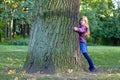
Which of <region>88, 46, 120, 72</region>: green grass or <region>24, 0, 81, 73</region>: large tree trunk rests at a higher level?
<region>24, 0, 81, 73</region>: large tree trunk

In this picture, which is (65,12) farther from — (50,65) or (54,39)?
(50,65)

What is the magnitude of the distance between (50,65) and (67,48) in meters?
0.60

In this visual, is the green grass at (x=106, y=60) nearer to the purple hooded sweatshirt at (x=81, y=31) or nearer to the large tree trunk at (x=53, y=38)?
the purple hooded sweatshirt at (x=81, y=31)

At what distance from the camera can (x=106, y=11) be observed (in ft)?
180

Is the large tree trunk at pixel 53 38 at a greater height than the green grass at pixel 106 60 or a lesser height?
greater

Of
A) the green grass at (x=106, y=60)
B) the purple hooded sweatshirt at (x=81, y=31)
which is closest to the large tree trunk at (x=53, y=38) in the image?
the purple hooded sweatshirt at (x=81, y=31)

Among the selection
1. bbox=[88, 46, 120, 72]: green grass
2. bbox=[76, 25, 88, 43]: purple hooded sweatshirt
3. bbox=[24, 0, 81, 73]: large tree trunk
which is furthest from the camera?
bbox=[88, 46, 120, 72]: green grass

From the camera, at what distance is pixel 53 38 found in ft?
27.5

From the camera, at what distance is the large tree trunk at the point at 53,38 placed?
27.4 ft

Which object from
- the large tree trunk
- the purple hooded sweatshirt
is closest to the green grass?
the purple hooded sweatshirt

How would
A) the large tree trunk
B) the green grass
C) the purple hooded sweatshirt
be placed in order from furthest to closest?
the green grass → the purple hooded sweatshirt → the large tree trunk

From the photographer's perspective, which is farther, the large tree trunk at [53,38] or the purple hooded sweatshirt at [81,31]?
the purple hooded sweatshirt at [81,31]

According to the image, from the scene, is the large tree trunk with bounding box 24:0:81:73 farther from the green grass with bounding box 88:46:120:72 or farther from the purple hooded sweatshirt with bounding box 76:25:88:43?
the green grass with bounding box 88:46:120:72

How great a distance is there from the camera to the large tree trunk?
836 cm
